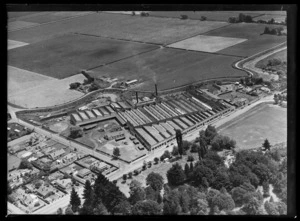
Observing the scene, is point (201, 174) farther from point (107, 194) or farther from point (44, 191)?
point (44, 191)

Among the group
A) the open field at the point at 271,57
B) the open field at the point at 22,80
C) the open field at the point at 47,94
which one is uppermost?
the open field at the point at 271,57

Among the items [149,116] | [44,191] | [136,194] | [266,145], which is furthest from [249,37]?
[44,191]

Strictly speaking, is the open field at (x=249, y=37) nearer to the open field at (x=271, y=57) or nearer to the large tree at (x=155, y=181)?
the open field at (x=271, y=57)

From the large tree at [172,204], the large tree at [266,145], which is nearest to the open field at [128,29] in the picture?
the large tree at [266,145]

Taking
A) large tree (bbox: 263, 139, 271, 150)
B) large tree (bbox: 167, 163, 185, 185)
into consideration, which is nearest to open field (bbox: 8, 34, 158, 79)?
large tree (bbox: 167, 163, 185, 185)

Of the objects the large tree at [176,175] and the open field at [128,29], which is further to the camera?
the open field at [128,29]
